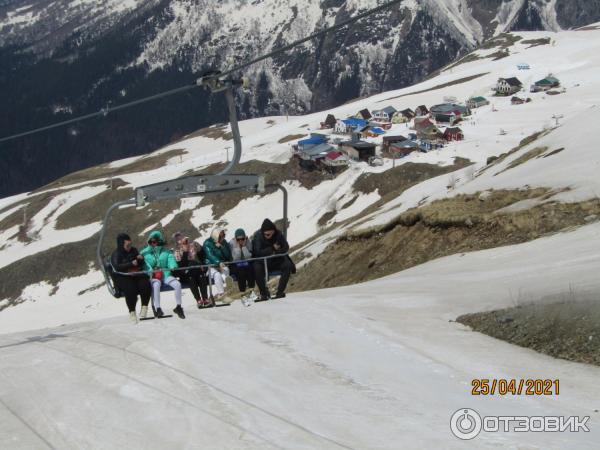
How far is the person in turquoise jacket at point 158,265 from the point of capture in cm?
1739

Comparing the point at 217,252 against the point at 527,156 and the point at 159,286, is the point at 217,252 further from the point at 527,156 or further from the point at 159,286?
the point at 527,156

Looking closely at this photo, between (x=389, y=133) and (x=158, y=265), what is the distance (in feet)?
378

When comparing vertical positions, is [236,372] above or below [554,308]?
above

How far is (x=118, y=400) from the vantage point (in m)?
9.80

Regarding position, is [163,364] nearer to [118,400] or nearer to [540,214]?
[118,400]

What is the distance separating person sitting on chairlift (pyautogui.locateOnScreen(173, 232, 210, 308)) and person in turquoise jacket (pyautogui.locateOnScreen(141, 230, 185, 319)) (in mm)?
886

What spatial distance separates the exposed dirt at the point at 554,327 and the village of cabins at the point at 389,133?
94039mm

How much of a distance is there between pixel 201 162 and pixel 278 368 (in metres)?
147

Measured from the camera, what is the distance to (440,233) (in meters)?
27.4

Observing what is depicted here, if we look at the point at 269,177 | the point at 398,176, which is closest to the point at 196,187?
the point at 398,176

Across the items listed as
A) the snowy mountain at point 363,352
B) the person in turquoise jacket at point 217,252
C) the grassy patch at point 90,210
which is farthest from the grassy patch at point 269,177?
the person in turquoise jacket at point 217,252

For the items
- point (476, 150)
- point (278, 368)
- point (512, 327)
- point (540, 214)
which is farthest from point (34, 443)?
point (476, 150)

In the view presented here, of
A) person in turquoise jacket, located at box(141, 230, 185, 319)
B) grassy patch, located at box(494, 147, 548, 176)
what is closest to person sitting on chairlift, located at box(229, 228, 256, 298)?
person in turquoise jacket, located at box(141, 230, 185, 319)
